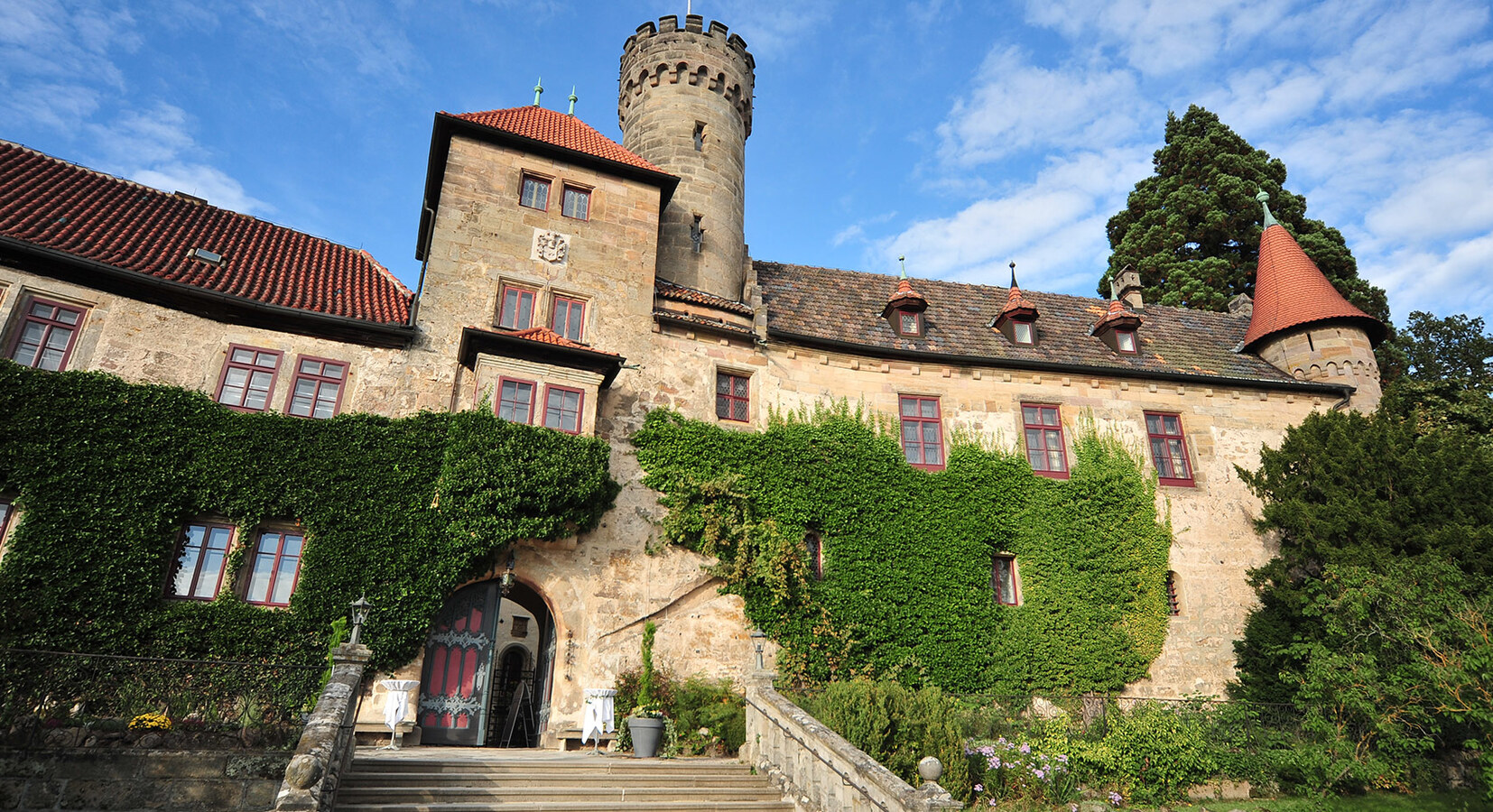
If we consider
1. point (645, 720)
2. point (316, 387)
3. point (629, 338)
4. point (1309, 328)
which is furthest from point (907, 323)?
point (316, 387)

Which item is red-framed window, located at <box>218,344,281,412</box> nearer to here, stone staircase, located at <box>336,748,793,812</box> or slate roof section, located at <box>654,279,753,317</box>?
stone staircase, located at <box>336,748,793,812</box>

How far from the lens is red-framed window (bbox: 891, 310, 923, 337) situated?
20.6 m

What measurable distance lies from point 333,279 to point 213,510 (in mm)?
5576

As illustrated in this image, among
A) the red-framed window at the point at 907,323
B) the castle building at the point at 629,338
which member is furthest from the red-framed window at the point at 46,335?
the red-framed window at the point at 907,323

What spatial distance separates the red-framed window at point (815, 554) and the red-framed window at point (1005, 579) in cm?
383

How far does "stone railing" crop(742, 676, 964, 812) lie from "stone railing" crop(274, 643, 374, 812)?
5.32 m

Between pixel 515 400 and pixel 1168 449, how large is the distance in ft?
49.8

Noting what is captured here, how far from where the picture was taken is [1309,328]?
22.0 meters

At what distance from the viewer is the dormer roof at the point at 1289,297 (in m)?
21.8

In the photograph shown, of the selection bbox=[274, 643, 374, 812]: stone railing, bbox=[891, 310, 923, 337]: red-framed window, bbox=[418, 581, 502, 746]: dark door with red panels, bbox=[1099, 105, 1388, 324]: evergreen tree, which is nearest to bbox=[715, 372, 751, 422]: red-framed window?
bbox=[891, 310, 923, 337]: red-framed window

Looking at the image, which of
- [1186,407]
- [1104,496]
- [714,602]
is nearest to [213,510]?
[714,602]

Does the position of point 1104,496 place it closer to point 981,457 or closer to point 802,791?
point 981,457

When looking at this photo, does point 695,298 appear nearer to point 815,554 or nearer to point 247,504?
point 815,554

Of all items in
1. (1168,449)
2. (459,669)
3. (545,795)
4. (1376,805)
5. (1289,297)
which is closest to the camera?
(545,795)
